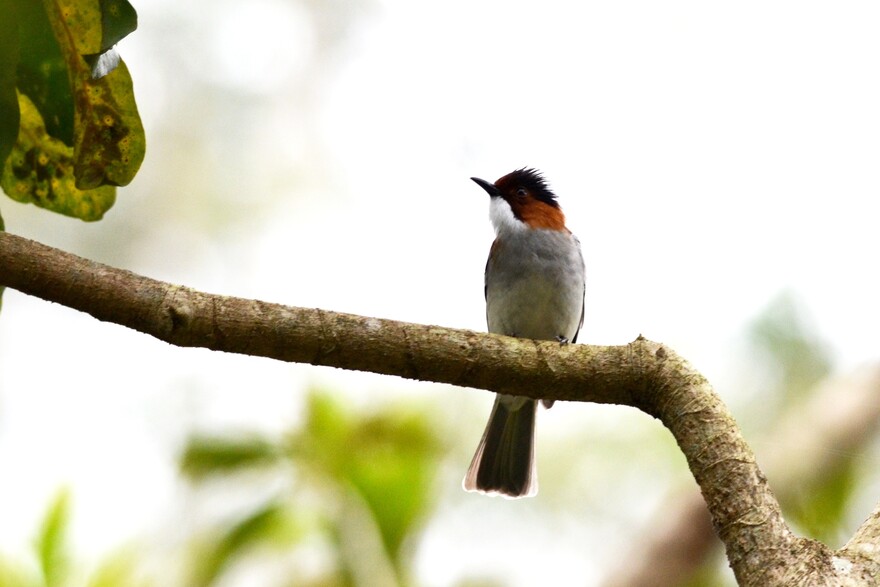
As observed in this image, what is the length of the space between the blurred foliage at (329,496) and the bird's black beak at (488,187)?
179cm

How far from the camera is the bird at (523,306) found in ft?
14.5

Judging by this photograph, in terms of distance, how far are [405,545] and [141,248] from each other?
792cm

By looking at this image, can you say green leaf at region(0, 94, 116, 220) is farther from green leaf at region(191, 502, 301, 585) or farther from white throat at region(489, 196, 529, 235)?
white throat at region(489, 196, 529, 235)

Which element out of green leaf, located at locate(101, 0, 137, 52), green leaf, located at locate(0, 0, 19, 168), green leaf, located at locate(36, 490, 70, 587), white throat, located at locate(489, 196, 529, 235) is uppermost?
white throat, located at locate(489, 196, 529, 235)

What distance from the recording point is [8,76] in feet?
7.12

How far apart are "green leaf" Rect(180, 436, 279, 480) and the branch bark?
1.21m

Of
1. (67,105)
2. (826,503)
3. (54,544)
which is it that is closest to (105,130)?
(67,105)

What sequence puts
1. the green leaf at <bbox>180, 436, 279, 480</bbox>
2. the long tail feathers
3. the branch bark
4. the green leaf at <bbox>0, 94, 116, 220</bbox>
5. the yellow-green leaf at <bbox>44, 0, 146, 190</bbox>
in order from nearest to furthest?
the branch bark
the yellow-green leaf at <bbox>44, 0, 146, 190</bbox>
the green leaf at <bbox>0, 94, 116, 220</bbox>
the green leaf at <bbox>180, 436, 279, 480</bbox>
the long tail feathers

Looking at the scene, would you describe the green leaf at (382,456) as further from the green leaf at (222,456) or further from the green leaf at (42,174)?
the green leaf at (42,174)

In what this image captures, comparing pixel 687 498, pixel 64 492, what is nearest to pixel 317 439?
pixel 64 492

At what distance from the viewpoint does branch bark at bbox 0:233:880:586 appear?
A: 224cm

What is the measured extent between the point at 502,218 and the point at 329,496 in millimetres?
2011

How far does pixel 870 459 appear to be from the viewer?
5207mm

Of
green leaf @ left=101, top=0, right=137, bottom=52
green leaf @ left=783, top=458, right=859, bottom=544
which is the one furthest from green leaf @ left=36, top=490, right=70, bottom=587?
green leaf @ left=783, top=458, right=859, bottom=544
